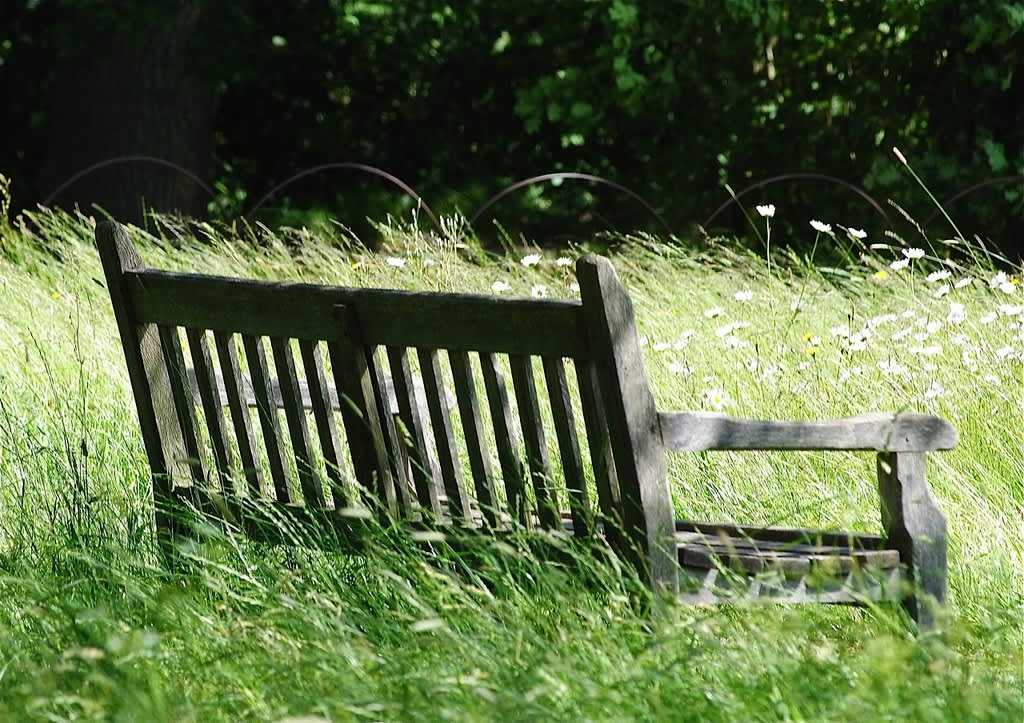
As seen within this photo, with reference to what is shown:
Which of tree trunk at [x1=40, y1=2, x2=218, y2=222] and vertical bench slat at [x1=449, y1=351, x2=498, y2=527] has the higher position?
tree trunk at [x1=40, y1=2, x2=218, y2=222]

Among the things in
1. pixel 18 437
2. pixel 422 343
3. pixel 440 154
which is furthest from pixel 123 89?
pixel 422 343

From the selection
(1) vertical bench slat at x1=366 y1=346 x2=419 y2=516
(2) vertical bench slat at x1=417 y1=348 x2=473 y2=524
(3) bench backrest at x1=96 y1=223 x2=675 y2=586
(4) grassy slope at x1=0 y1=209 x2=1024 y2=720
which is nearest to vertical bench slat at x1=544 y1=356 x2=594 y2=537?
(3) bench backrest at x1=96 y1=223 x2=675 y2=586

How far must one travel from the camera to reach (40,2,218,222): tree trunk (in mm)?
10867

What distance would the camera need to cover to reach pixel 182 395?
3643mm

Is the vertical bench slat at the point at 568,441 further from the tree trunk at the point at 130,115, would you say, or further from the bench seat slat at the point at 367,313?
the tree trunk at the point at 130,115

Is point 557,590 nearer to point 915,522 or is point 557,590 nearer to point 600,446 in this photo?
point 600,446

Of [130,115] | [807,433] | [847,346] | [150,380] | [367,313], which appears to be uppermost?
[130,115]

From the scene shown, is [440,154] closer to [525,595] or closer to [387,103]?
[387,103]

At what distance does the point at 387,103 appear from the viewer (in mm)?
12398

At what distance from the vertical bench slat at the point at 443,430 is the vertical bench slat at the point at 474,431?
3 cm

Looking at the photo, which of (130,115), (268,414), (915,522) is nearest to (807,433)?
(915,522)

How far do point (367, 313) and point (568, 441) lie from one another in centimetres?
52

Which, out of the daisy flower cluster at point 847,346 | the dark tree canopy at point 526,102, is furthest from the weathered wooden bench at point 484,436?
the dark tree canopy at point 526,102

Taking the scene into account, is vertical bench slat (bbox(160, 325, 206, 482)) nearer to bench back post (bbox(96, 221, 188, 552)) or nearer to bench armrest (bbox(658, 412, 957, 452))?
bench back post (bbox(96, 221, 188, 552))
